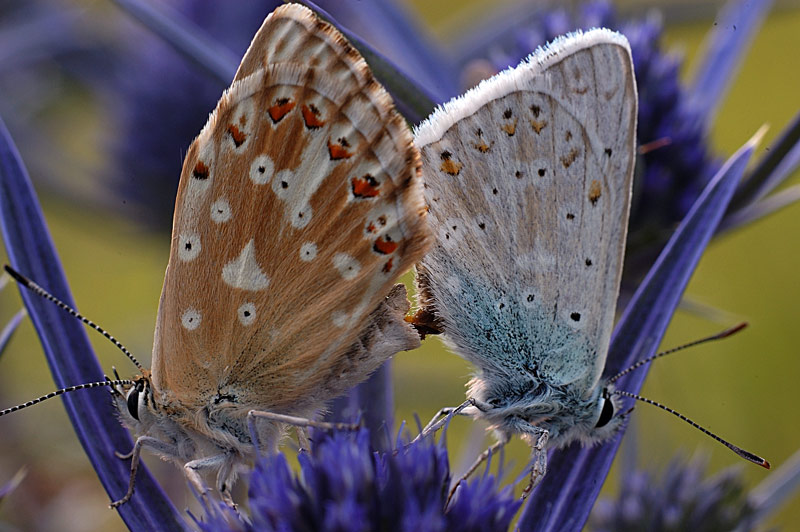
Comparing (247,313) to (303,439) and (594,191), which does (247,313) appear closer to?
(303,439)

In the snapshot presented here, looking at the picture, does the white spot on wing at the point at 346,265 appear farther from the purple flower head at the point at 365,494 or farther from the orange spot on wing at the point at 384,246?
the purple flower head at the point at 365,494

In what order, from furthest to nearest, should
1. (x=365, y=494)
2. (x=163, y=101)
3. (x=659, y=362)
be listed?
(x=163, y=101)
(x=659, y=362)
(x=365, y=494)

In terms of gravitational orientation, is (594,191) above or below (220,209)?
below

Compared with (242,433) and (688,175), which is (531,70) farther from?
(688,175)

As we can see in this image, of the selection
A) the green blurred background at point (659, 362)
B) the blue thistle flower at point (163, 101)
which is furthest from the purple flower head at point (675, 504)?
the blue thistle flower at point (163, 101)

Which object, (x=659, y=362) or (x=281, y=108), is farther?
(x=659, y=362)

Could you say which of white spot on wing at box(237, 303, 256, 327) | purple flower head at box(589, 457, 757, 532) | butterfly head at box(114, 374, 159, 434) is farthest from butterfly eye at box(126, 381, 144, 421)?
purple flower head at box(589, 457, 757, 532)

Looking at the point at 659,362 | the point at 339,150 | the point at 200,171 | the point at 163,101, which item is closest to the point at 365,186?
the point at 339,150
